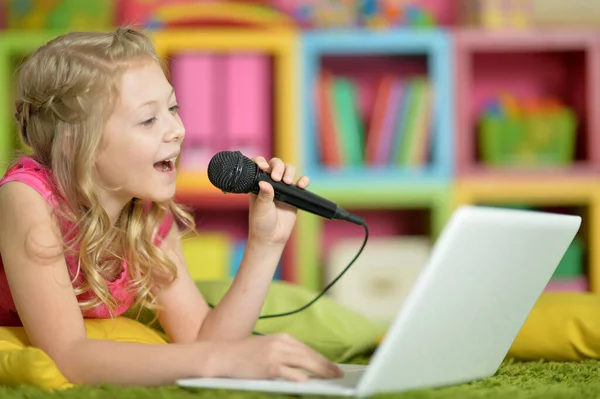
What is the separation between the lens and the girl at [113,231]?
3.67 ft

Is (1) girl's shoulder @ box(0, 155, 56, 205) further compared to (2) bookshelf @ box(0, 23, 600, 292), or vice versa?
(2) bookshelf @ box(0, 23, 600, 292)

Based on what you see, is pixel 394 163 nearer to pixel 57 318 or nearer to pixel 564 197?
pixel 564 197

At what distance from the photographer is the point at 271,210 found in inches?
52.4

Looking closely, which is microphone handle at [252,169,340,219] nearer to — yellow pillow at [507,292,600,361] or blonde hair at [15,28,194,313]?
blonde hair at [15,28,194,313]

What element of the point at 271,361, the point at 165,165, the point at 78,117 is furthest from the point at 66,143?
the point at 271,361

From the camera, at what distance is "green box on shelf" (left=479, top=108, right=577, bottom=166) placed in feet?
→ 9.59

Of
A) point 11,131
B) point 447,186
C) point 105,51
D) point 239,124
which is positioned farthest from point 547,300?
point 11,131

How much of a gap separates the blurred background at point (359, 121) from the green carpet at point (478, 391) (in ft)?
5.26

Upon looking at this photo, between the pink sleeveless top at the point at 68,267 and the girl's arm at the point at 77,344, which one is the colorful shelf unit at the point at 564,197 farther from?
the girl's arm at the point at 77,344

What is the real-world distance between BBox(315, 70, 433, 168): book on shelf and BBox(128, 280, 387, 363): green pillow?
46.3 inches

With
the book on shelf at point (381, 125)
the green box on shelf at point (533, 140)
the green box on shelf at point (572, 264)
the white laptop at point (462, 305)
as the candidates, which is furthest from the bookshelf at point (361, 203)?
the white laptop at point (462, 305)

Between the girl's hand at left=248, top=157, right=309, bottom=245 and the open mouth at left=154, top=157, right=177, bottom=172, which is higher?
the open mouth at left=154, top=157, right=177, bottom=172

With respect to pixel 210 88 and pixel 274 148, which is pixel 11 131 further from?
pixel 274 148

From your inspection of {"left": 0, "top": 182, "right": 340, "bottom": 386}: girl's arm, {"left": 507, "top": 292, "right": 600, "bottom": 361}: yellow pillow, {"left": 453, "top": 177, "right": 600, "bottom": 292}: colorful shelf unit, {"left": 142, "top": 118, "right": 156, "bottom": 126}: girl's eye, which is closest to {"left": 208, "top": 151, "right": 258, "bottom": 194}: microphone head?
{"left": 142, "top": 118, "right": 156, "bottom": 126}: girl's eye
